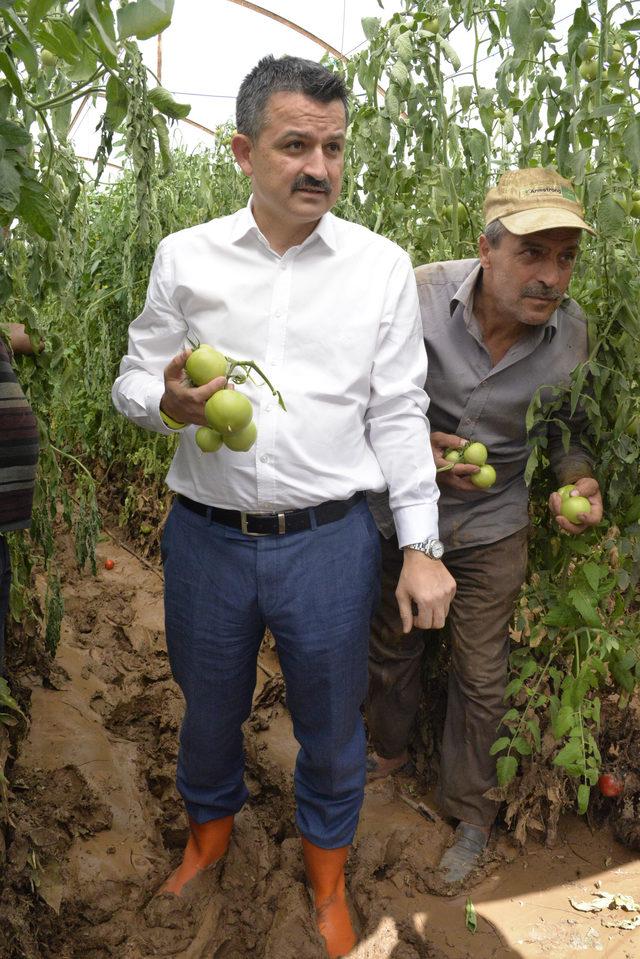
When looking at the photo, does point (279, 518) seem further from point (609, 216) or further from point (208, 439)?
point (609, 216)

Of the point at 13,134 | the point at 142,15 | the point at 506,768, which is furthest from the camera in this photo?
the point at 506,768

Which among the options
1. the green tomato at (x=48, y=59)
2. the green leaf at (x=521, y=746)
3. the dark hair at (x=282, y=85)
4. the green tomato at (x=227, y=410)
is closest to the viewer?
the green tomato at (x=227, y=410)

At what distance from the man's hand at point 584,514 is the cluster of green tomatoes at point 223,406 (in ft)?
2.78

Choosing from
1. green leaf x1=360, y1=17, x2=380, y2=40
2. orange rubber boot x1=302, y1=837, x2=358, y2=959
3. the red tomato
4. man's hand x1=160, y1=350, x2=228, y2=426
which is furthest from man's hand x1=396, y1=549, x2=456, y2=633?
green leaf x1=360, y1=17, x2=380, y2=40

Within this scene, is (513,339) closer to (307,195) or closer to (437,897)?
(307,195)

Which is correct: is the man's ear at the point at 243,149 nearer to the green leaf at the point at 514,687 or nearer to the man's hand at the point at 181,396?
the man's hand at the point at 181,396

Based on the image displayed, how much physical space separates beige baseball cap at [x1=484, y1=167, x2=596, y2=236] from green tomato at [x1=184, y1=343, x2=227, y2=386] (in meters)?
0.82

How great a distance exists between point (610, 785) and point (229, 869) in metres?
1.01

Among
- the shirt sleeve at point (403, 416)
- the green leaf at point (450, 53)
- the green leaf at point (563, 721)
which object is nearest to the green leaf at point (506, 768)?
the green leaf at point (563, 721)

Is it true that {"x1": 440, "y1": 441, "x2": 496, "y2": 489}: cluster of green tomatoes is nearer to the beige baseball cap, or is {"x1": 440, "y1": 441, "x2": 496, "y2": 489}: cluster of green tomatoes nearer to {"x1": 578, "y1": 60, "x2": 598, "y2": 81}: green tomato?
the beige baseball cap

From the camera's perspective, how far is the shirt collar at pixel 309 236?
1.72 m

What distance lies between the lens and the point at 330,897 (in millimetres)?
2021

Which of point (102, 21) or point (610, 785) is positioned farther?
point (610, 785)

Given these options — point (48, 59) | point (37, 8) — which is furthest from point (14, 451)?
point (48, 59)
